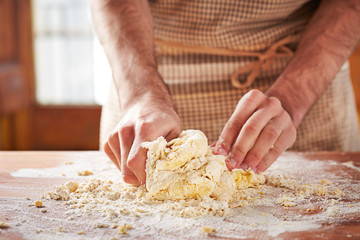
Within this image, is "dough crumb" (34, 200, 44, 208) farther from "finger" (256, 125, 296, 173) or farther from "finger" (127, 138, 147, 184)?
"finger" (256, 125, 296, 173)

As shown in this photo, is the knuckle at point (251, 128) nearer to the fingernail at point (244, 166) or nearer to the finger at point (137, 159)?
the fingernail at point (244, 166)

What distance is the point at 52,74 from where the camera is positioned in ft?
15.0

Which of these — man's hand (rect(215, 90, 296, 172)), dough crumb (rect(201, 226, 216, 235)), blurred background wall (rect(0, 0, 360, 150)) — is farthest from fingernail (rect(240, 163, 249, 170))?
blurred background wall (rect(0, 0, 360, 150))

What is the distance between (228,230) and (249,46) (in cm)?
91

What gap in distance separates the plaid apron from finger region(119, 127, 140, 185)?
0.60 meters

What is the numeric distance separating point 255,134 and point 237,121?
6cm

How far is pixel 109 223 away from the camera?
2.57 ft

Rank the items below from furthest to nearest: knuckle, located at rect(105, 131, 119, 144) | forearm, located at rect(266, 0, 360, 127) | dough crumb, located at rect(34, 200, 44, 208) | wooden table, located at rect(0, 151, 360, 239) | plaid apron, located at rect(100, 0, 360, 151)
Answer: plaid apron, located at rect(100, 0, 360, 151), forearm, located at rect(266, 0, 360, 127), knuckle, located at rect(105, 131, 119, 144), dough crumb, located at rect(34, 200, 44, 208), wooden table, located at rect(0, 151, 360, 239)

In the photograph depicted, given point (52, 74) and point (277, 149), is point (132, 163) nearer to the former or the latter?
point (277, 149)

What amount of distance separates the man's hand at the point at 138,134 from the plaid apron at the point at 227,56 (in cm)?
52

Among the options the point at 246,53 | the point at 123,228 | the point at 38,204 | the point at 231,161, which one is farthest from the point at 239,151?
the point at 246,53

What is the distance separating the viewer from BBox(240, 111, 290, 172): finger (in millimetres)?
1015

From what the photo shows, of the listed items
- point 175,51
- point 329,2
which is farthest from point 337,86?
point 175,51

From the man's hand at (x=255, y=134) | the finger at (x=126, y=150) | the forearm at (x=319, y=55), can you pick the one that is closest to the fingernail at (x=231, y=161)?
the man's hand at (x=255, y=134)
